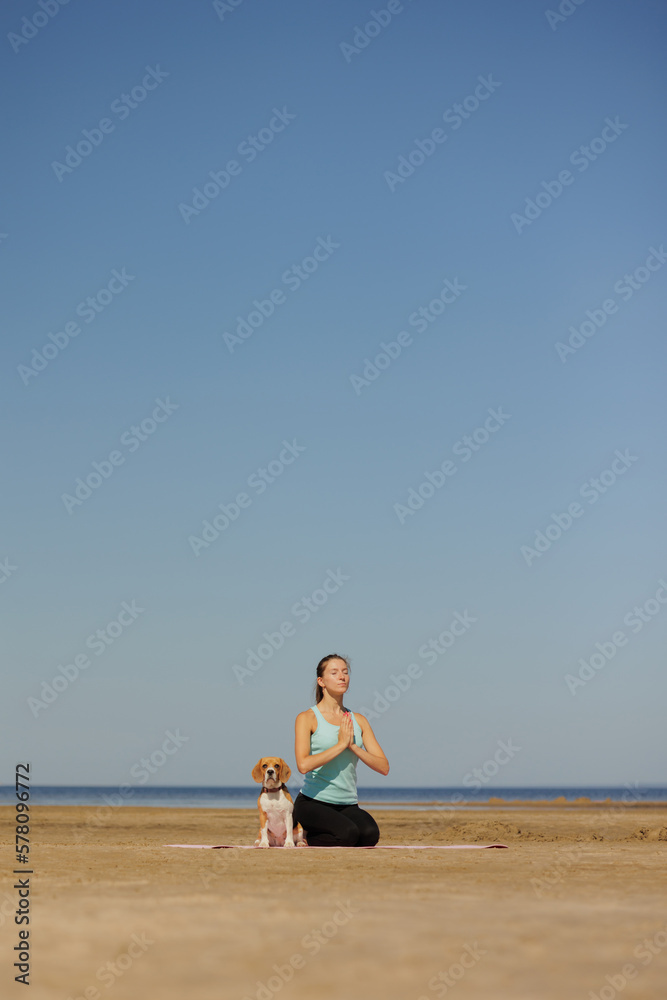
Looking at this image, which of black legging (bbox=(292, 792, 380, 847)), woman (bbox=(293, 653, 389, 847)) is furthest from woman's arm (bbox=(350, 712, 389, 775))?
black legging (bbox=(292, 792, 380, 847))

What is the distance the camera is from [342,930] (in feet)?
13.0

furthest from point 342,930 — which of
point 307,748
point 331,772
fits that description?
point 331,772

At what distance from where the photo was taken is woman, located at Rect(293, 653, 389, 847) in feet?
31.1

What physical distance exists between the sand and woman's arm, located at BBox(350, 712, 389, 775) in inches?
89.3

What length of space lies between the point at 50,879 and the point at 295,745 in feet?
12.3

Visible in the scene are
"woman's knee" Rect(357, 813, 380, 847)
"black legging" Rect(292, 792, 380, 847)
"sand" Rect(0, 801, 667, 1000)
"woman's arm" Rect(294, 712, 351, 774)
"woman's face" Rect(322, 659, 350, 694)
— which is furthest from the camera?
"woman's face" Rect(322, 659, 350, 694)

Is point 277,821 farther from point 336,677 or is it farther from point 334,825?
point 336,677

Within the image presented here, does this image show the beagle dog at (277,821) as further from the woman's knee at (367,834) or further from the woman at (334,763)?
the woman's knee at (367,834)

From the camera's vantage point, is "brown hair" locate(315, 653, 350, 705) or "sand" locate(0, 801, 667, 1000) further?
"brown hair" locate(315, 653, 350, 705)

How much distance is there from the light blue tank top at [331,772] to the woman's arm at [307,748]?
11 cm

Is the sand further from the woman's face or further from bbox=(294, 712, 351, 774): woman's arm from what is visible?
the woman's face

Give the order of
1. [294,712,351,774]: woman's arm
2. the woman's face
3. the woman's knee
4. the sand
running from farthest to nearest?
the woman's face
the woman's knee
[294,712,351,774]: woman's arm
the sand

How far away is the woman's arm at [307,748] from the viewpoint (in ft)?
30.3

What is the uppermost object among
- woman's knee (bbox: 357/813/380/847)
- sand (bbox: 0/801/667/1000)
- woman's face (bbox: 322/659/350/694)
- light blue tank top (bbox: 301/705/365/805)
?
woman's face (bbox: 322/659/350/694)
